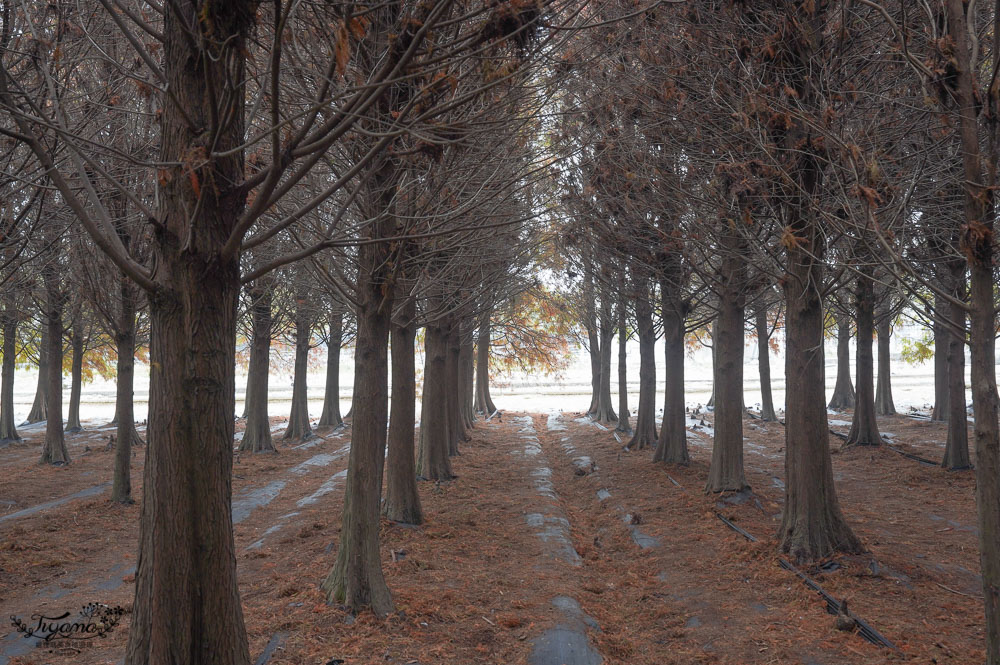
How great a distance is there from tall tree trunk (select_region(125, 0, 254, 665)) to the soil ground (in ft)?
5.46

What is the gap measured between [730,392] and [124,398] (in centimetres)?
1096

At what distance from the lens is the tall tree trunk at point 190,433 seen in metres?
3.93

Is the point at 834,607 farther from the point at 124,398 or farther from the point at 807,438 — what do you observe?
the point at 124,398

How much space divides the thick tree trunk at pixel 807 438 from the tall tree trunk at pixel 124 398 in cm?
→ 1044

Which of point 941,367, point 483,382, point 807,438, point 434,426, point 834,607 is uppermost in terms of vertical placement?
point 941,367

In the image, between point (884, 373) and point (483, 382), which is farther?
point (483, 382)

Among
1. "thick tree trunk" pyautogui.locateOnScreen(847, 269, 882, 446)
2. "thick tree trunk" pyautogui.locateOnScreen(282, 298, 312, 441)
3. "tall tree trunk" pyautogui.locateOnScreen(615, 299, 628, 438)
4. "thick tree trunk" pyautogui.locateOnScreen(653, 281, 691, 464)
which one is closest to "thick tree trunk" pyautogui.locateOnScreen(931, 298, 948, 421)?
"thick tree trunk" pyautogui.locateOnScreen(847, 269, 882, 446)

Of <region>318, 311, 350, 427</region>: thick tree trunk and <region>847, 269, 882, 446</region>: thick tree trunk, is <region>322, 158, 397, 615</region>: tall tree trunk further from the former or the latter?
<region>318, 311, 350, 427</region>: thick tree trunk

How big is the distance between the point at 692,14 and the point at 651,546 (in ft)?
22.9

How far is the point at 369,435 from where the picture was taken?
23.5 ft

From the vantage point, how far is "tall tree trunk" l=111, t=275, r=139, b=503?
485 inches

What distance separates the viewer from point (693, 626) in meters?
6.66

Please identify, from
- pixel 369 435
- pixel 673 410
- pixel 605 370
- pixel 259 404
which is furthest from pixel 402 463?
pixel 605 370

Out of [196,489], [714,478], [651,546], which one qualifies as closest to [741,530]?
[651,546]
